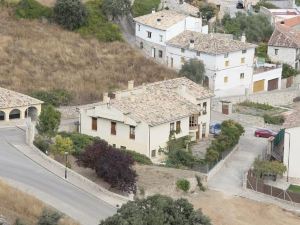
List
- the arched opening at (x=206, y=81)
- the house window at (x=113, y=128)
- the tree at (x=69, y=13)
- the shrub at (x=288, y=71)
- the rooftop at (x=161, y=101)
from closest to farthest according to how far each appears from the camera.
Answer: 1. the rooftop at (x=161, y=101)
2. the house window at (x=113, y=128)
3. the arched opening at (x=206, y=81)
4. the tree at (x=69, y=13)
5. the shrub at (x=288, y=71)

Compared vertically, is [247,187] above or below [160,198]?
below

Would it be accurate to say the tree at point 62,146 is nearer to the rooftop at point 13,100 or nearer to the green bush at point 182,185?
the green bush at point 182,185

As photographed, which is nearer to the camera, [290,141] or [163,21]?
[290,141]

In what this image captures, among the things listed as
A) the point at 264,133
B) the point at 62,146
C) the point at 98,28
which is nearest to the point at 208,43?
the point at 98,28

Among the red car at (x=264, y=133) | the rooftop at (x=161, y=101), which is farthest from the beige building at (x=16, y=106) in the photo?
the red car at (x=264, y=133)

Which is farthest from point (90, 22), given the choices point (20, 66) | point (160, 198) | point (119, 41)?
point (160, 198)

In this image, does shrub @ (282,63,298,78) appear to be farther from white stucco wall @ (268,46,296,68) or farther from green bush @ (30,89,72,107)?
green bush @ (30,89,72,107)

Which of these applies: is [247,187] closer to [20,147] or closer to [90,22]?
[20,147]
